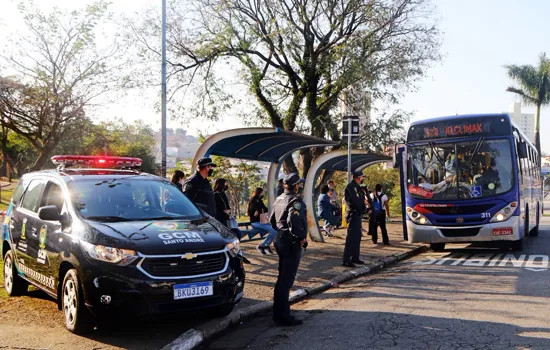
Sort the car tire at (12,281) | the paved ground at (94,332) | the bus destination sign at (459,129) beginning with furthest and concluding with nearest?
the bus destination sign at (459,129), the car tire at (12,281), the paved ground at (94,332)

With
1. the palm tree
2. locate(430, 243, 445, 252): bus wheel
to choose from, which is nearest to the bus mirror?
locate(430, 243, 445, 252): bus wheel

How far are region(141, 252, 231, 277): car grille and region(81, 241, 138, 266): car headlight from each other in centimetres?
15

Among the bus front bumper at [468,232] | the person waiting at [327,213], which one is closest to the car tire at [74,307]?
the bus front bumper at [468,232]

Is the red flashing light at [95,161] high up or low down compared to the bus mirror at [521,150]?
down

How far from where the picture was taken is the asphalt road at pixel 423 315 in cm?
569

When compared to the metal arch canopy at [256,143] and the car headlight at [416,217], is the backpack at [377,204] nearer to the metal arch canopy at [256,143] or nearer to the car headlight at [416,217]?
the car headlight at [416,217]

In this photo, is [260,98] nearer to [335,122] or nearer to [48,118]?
[335,122]

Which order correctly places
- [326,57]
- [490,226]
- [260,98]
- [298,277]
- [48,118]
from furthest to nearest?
[260,98]
[326,57]
[48,118]
[490,226]
[298,277]

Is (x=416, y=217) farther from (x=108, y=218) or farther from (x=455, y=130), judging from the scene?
(x=108, y=218)

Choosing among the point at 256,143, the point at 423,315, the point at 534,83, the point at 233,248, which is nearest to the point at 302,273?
the point at 423,315

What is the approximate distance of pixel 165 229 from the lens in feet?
20.3

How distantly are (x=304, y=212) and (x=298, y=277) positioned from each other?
3.25 metres

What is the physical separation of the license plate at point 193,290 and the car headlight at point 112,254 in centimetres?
55

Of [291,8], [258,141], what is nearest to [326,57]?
[291,8]
